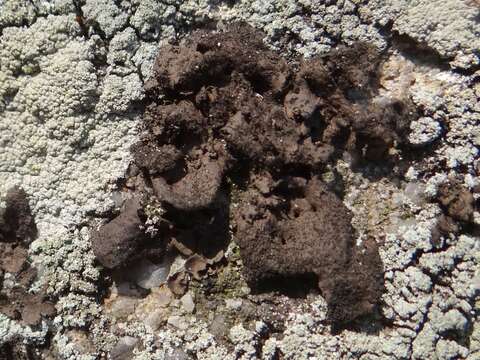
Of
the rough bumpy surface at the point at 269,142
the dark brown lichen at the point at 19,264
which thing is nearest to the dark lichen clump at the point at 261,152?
the rough bumpy surface at the point at 269,142

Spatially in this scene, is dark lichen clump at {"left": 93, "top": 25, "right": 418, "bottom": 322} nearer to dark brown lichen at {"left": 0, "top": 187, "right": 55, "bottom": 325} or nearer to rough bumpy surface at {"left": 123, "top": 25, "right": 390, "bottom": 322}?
rough bumpy surface at {"left": 123, "top": 25, "right": 390, "bottom": 322}

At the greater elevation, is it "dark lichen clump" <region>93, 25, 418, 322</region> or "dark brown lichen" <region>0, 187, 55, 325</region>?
"dark lichen clump" <region>93, 25, 418, 322</region>

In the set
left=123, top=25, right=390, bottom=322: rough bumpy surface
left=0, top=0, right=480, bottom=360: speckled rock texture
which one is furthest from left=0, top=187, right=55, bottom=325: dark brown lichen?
left=123, top=25, right=390, bottom=322: rough bumpy surface

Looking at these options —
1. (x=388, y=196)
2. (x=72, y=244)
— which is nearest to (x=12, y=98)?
(x=72, y=244)

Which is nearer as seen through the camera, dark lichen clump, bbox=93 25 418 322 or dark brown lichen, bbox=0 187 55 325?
dark lichen clump, bbox=93 25 418 322

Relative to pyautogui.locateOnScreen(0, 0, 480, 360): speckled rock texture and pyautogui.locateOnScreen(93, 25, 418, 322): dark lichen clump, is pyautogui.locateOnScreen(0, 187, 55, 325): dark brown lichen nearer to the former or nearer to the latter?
pyautogui.locateOnScreen(0, 0, 480, 360): speckled rock texture

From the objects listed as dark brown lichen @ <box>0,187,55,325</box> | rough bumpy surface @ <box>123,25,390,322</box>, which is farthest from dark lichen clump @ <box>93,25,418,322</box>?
dark brown lichen @ <box>0,187,55,325</box>
